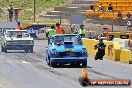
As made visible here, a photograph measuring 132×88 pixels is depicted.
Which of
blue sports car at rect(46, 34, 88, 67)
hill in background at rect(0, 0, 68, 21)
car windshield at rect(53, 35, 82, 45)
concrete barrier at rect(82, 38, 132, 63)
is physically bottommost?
concrete barrier at rect(82, 38, 132, 63)

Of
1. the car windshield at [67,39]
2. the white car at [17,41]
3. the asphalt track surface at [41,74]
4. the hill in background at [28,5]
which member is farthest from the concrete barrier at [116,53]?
the hill in background at [28,5]

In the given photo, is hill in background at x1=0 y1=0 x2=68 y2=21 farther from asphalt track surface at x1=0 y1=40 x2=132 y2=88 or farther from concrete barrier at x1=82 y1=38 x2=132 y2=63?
asphalt track surface at x1=0 y1=40 x2=132 y2=88

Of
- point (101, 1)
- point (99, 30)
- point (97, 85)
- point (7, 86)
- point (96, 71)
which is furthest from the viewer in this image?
point (101, 1)

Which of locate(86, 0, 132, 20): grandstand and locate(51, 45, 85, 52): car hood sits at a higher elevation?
locate(86, 0, 132, 20): grandstand

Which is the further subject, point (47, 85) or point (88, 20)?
point (88, 20)

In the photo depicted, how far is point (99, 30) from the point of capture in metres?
53.5

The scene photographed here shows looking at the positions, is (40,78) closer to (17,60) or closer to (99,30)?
(17,60)

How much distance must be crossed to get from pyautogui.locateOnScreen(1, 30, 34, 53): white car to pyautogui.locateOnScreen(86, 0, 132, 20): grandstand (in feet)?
72.6

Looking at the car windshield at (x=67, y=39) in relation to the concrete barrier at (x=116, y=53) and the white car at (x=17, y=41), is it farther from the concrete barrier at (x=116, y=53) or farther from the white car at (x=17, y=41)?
the white car at (x=17, y=41)

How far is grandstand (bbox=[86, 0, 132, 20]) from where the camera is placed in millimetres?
57500

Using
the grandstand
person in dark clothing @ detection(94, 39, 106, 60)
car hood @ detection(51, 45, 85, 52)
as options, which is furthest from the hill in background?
car hood @ detection(51, 45, 85, 52)

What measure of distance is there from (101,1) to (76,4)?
Result: 3985mm

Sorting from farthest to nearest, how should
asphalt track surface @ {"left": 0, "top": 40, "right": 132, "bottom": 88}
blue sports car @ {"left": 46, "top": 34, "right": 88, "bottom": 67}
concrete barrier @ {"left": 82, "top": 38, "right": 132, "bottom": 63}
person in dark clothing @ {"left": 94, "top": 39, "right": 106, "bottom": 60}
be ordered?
person in dark clothing @ {"left": 94, "top": 39, "right": 106, "bottom": 60} → concrete barrier @ {"left": 82, "top": 38, "right": 132, "bottom": 63} → blue sports car @ {"left": 46, "top": 34, "right": 88, "bottom": 67} → asphalt track surface @ {"left": 0, "top": 40, "right": 132, "bottom": 88}

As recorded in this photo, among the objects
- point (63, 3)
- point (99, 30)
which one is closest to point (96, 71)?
point (99, 30)
